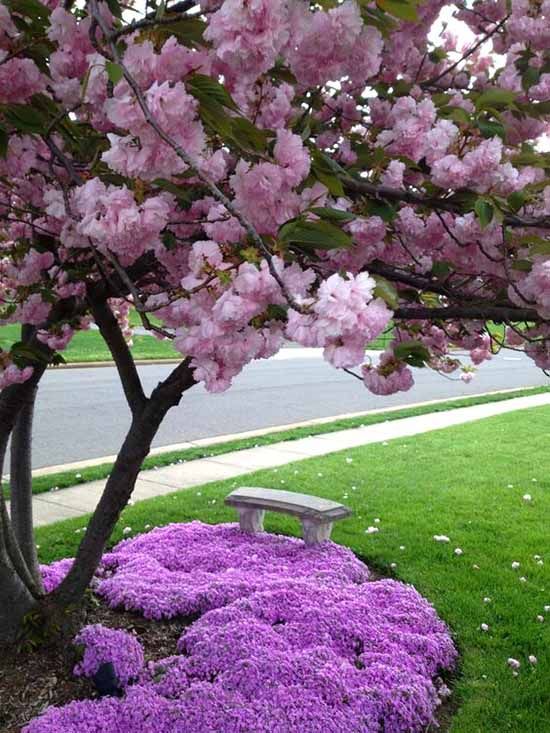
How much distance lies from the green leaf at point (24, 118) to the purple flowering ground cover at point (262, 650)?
2.13 metres

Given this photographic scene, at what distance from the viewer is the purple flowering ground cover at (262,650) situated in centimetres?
288

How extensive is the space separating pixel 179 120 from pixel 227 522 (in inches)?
178

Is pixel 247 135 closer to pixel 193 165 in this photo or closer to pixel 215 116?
pixel 215 116

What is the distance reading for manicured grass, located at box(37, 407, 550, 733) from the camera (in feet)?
11.3

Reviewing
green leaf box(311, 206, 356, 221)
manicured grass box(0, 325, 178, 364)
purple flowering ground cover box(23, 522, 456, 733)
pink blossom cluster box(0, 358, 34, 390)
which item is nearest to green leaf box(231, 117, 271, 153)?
green leaf box(311, 206, 356, 221)

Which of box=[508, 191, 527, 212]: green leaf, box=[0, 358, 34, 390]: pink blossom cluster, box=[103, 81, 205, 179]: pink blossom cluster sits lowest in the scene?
box=[0, 358, 34, 390]: pink blossom cluster

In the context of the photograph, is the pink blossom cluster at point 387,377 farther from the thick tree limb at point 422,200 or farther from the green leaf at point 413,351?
the thick tree limb at point 422,200

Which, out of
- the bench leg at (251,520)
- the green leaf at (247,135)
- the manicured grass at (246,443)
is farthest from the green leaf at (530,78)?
the manicured grass at (246,443)

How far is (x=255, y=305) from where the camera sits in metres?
1.38

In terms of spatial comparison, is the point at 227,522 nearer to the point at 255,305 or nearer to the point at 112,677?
the point at 112,677

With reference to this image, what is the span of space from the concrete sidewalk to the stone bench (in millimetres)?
1432

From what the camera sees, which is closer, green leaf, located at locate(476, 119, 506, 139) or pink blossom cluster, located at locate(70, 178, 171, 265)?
pink blossom cluster, located at locate(70, 178, 171, 265)

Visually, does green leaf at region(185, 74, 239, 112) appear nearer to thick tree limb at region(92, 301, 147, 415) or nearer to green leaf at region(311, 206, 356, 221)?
green leaf at region(311, 206, 356, 221)

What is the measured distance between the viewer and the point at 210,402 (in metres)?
11.9
